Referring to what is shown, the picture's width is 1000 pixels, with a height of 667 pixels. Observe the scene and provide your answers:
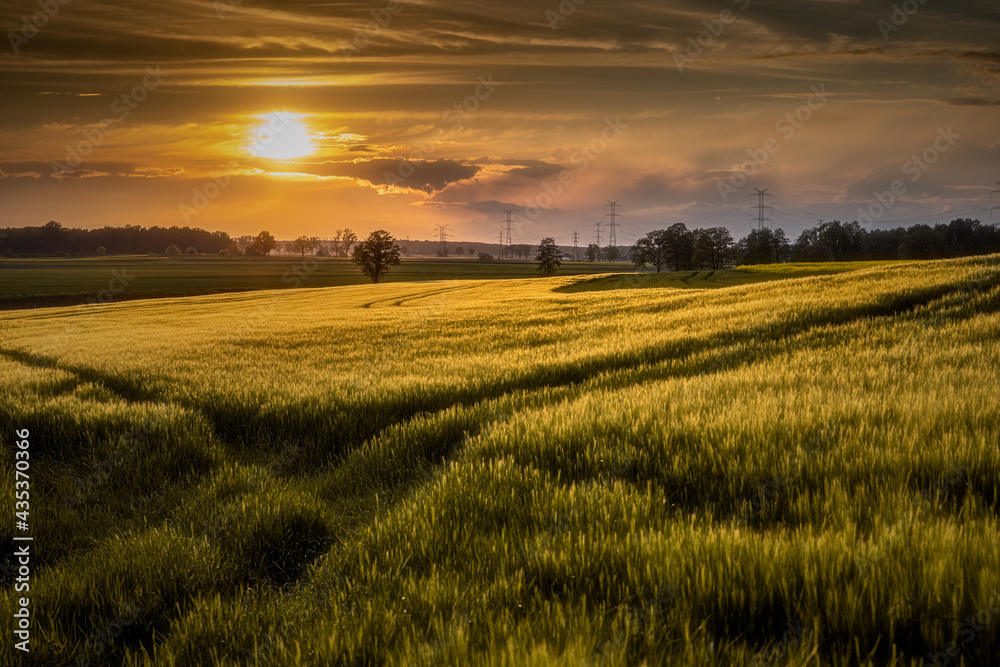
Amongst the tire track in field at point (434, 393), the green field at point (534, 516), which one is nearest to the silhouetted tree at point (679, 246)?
the tire track in field at point (434, 393)

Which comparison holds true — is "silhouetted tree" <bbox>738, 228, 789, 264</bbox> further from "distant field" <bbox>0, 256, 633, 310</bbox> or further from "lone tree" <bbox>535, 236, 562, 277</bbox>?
"distant field" <bbox>0, 256, 633, 310</bbox>

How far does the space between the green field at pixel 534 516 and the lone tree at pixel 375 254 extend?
94.7m

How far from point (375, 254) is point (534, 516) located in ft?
337

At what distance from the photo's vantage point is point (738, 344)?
11172mm

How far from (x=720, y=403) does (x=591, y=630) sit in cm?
408

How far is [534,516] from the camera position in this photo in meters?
3.81

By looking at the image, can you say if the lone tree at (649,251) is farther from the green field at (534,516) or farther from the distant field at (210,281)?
the green field at (534,516)

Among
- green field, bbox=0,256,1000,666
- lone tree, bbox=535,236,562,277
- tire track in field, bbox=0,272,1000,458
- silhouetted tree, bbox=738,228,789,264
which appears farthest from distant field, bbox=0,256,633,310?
green field, bbox=0,256,1000,666

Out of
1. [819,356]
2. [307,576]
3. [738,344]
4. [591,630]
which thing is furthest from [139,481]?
[738,344]

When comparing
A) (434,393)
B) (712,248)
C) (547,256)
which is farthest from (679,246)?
(434,393)

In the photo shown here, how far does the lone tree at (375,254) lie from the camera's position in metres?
101

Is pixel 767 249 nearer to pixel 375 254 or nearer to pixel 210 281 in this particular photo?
pixel 375 254

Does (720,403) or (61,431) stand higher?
(720,403)

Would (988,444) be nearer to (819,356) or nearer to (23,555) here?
(819,356)
